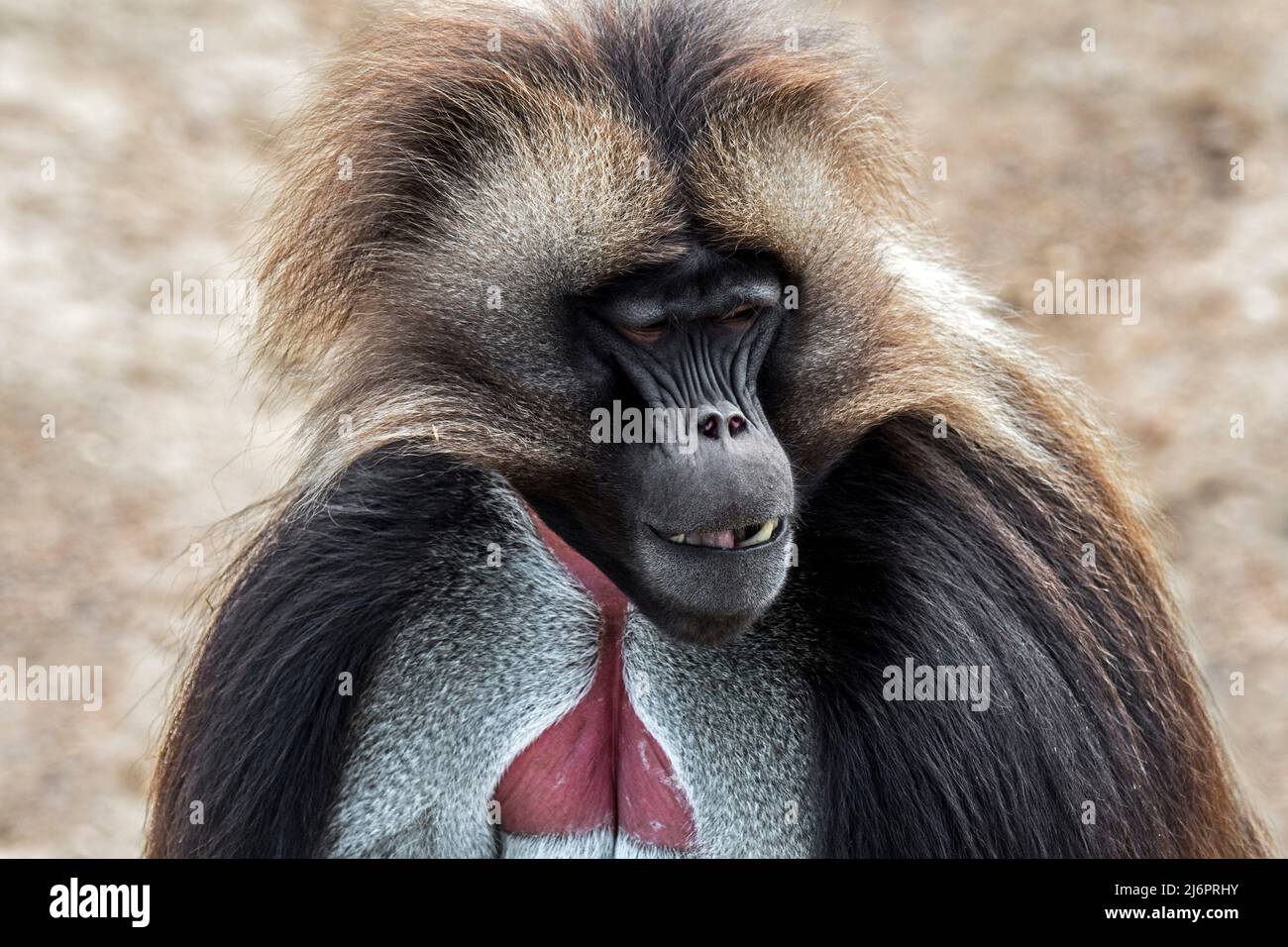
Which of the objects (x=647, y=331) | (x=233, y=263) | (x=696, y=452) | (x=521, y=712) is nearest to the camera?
(x=696, y=452)

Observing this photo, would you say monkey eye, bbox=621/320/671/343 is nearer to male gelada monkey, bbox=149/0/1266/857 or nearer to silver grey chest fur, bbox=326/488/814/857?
male gelada monkey, bbox=149/0/1266/857

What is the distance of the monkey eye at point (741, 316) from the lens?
3340mm

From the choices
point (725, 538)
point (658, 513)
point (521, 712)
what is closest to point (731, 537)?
point (725, 538)

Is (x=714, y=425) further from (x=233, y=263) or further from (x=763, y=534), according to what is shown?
(x=233, y=263)

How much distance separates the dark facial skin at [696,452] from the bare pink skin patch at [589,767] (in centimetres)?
45

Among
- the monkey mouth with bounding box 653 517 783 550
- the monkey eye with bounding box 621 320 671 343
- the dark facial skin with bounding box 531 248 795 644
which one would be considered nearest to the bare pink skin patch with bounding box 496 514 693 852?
the dark facial skin with bounding box 531 248 795 644

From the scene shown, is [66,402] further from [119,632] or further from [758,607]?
[758,607]

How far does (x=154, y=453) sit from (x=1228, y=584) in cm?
506

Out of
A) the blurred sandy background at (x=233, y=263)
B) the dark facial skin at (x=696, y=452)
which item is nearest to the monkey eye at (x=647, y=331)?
the dark facial skin at (x=696, y=452)

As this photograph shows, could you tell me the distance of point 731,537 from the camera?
3232mm

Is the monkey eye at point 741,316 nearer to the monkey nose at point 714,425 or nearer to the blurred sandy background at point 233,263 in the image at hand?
the monkey nose at point 714,425

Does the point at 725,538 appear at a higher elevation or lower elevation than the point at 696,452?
lower

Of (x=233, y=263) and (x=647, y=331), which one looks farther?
(x=233, y=263)

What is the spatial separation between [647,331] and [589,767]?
1.14 meters
